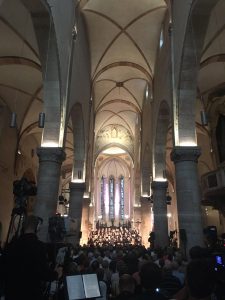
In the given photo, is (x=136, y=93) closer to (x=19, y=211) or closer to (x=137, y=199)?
(x=137, y=199)

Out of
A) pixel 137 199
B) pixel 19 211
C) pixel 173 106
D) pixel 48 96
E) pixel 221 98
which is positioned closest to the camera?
pixel 19 211

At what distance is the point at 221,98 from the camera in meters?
16.1

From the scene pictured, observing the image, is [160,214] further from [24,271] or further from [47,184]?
[24,271]

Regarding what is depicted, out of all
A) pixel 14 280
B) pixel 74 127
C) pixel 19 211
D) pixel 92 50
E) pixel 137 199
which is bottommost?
pixel 14 280

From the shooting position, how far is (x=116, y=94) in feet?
78.5

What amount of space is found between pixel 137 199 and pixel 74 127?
16.2 metres

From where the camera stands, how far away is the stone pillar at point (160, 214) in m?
14.4

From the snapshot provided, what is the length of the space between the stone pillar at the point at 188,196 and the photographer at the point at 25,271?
745 centimetres

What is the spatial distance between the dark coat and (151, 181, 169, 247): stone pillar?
1241cm

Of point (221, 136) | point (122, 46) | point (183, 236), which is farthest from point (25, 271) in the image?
point (122, 46)

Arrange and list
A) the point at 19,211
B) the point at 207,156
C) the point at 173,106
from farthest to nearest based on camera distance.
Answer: the point at 207,156, the point at 173,106, the point at 19,211

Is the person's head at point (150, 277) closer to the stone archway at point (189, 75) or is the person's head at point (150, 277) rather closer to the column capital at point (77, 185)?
the stone archway at point (189, 75)

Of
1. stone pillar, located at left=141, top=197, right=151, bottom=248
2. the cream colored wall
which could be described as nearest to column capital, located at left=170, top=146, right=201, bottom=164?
the cream colored wall

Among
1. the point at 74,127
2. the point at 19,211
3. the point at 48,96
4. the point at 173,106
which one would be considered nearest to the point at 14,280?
the point at 19,211
